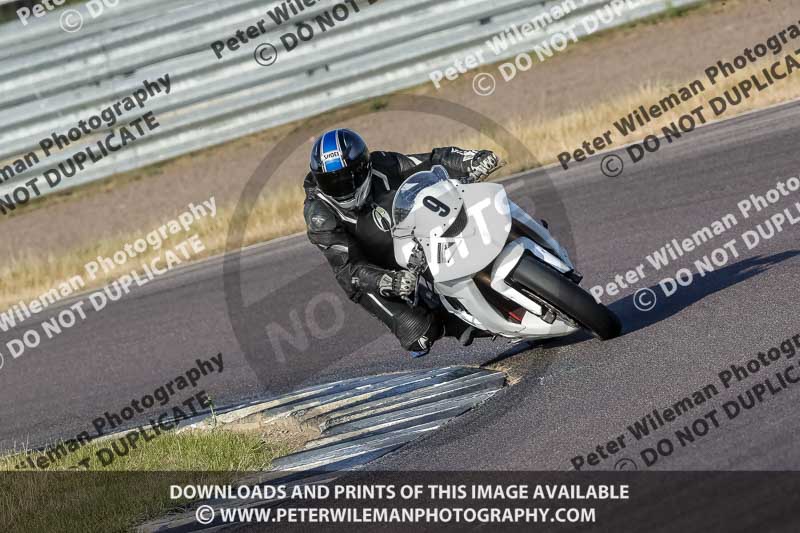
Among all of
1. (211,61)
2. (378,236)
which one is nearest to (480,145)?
(211,61)

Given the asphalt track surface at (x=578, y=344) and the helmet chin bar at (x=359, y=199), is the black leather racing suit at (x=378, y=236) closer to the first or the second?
the helmet chin bar at (x=359, y=199)

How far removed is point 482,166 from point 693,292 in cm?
166

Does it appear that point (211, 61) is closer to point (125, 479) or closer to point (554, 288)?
point (125, 479)

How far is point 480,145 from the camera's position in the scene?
12414mm

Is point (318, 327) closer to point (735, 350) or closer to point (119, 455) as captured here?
point (119, 455)

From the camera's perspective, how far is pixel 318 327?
8570mm

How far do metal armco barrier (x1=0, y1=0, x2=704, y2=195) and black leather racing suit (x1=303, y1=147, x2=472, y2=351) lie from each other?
7566 mm

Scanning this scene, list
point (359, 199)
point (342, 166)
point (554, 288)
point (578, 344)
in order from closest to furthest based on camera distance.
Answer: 1. point (554, 288)
2. point (342, 166)
3. point (359, 199)
4. point (578, 344)

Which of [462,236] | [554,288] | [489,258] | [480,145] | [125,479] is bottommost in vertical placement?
[125,479]

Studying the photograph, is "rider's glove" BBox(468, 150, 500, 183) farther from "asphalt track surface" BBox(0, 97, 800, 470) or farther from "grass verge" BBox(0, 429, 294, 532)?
"grass verge" BBox(0, 429, 294, 532)

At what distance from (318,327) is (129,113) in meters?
6.54

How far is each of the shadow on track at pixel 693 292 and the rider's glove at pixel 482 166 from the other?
122cm

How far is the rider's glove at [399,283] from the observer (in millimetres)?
5664

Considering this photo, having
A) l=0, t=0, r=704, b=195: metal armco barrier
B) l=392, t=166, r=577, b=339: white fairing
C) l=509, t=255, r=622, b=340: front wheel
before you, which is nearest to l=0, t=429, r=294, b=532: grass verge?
l=392, t=166, r=577, b=339: white fairing
